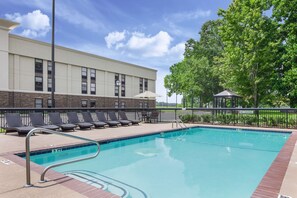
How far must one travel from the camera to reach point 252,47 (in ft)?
57.9

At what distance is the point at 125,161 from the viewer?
667 cm

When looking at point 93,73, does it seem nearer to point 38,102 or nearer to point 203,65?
point 38,102

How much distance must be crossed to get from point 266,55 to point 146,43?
17.9 m

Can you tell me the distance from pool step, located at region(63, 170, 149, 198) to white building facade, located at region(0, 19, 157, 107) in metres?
17.7

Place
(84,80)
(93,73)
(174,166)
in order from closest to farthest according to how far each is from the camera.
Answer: (174,166) < (84,80) < (93,73)

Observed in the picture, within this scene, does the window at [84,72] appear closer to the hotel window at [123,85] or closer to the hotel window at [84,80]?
the hotel window at [84,80]

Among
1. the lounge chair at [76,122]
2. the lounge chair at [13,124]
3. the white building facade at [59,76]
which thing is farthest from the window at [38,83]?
the lounge chair at [13,124]

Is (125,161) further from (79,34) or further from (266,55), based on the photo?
(79,34)

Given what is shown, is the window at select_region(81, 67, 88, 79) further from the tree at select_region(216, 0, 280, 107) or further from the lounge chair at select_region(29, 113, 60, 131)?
the lounge chair at select_region(29, 113, 60, 131)

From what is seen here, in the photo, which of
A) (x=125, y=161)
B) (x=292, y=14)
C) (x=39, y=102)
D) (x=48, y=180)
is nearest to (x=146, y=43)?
(x=39, y=102)

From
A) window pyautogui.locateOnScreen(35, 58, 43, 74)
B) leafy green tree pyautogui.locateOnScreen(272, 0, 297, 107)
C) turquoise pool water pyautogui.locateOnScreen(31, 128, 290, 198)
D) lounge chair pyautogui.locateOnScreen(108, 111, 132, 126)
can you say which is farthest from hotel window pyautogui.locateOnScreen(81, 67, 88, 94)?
turquoise pool water pyautogui.locateOnScreen(31, 128, 290, 198)

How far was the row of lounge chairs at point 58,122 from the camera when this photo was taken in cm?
908

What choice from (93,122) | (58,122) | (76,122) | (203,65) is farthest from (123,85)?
(58,122)

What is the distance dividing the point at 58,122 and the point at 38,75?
71.1ft
